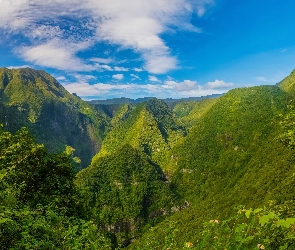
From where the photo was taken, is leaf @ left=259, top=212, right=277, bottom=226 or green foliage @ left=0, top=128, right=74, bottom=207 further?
green foliage @ left=0, top=128, right=74, bottom=207

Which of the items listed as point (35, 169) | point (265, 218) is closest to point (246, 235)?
point (265, 218)

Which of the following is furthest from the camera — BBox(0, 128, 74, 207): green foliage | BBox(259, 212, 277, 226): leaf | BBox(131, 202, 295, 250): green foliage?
BBox(0, 128, 74, 207): green foliage

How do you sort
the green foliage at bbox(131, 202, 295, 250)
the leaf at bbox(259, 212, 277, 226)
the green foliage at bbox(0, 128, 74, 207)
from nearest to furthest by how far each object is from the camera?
the leaf at bbox(259, 212, 277, 226), the green foliage at bbox(131, 202, 295, 250), the green foliage at bbox(0, 128, 74, 207)

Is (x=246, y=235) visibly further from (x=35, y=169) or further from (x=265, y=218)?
(x=35, y=169)

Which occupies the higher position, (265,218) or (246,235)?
(265,218)

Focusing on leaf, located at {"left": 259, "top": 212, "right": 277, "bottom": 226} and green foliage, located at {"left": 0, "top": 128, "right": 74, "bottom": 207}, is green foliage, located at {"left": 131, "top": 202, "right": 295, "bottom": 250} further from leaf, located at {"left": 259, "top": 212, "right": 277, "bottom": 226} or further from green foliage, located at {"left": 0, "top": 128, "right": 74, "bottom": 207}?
green foliage, located at {"left": 0, "top": 128, "right": 74, "bottom": 207}

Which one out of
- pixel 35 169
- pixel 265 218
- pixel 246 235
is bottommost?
pixel 35 169

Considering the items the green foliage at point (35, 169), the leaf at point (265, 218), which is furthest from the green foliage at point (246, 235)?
the green foliage at point (35, 169)

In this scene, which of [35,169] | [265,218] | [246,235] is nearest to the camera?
[265,218]

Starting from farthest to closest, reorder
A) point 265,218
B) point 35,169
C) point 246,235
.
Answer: point 35,169
point 246,235
point 265,218

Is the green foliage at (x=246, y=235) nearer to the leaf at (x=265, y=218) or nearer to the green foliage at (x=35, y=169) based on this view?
the leaf at (x=265, y=218)

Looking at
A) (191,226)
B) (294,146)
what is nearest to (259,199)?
(191,226)

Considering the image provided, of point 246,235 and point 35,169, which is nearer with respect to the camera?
point 246,235

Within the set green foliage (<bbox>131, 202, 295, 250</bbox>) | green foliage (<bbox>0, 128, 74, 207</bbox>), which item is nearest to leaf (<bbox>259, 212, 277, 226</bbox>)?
green foliage (<bbox>131, 202, 295, 250</bbox>)
